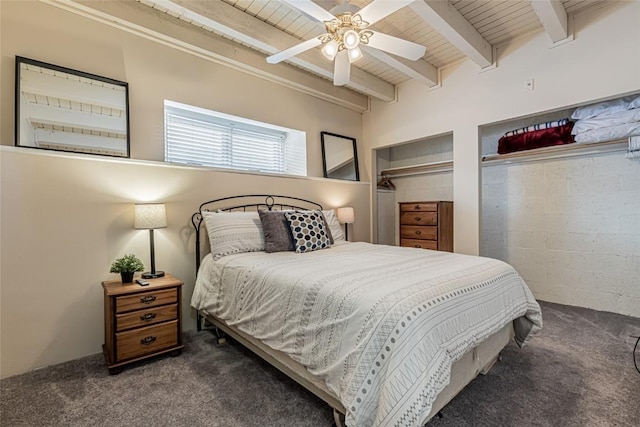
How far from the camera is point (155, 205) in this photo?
231 centimetres

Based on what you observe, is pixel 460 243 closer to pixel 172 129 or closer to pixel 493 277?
pixel 493 277

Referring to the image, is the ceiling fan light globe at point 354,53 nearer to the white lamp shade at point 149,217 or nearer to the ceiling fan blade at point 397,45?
the ceiling fan blade at point 397,45

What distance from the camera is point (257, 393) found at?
1.74 metres

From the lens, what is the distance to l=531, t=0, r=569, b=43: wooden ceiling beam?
7.41 ft

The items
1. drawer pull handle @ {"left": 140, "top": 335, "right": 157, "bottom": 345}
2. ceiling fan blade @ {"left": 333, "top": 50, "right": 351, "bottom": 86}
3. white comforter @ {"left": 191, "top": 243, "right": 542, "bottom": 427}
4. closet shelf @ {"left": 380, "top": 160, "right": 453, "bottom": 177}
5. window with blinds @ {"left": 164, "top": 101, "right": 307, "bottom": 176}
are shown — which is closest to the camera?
white comforter @ {"left": 191, "top": 243, "right": 542, "bottom": 427}

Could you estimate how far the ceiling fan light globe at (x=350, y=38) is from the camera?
198cm

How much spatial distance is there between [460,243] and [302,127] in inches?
94.3

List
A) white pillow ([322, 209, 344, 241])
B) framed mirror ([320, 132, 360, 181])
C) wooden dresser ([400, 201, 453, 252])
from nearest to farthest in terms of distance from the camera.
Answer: white pillow ([322, 209, 344, 241])
wooden dresser ([400, 201, 453, 252])
framed mirror ([320, 132, 360, 181])

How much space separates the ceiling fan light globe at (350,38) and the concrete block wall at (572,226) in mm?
2855

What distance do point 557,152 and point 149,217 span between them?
13.8 feet

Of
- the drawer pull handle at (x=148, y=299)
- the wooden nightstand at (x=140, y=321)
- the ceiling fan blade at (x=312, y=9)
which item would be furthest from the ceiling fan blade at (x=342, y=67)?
the drawer pull handle at (x=148, y=299)

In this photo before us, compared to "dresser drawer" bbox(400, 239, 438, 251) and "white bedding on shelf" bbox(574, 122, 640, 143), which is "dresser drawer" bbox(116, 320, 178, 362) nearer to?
"dresser drawer" bbox(400, 239, 438, 251)

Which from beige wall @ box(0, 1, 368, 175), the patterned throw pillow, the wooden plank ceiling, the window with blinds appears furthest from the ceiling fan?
the patterned throw pillow

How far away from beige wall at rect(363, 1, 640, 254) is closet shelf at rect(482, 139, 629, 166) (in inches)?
27.4
